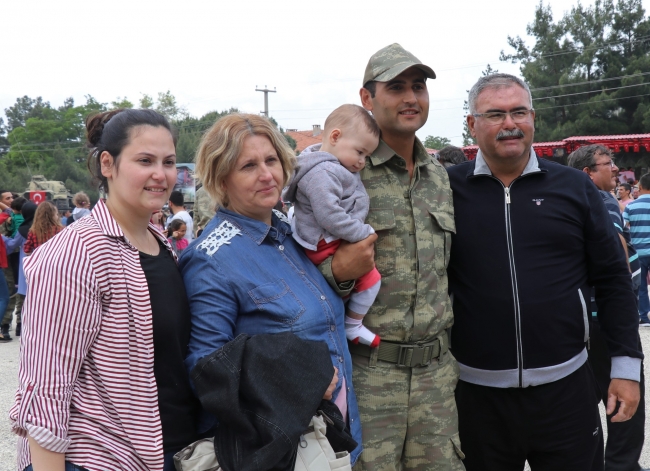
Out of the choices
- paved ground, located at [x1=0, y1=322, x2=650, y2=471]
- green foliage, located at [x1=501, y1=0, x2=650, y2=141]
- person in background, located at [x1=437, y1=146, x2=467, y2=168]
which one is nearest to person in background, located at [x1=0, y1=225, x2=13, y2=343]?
paved ground, located at [x1=0, y1=322, x2=650, y2=471]

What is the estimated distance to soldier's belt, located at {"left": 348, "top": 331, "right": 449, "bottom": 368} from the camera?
9.04 ft

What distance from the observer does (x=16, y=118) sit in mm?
95375

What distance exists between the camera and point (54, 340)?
1836mm

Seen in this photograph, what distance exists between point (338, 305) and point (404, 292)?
1.42 ft

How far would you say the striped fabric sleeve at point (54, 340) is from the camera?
71.6 inches

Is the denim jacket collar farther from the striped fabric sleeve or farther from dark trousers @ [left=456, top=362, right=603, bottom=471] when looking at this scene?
dark trousers @ [left=456, top=362, right=603, bottom=471]

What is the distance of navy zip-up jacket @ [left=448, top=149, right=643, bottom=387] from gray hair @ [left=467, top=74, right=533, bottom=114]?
0.31 metres

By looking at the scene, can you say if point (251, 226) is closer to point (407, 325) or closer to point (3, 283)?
point (407, 325)

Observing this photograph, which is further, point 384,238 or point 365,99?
point 365,99

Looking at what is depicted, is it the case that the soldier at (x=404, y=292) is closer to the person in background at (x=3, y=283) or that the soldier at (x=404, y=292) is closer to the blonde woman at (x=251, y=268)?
the blonde woman at (x=251, y=268)

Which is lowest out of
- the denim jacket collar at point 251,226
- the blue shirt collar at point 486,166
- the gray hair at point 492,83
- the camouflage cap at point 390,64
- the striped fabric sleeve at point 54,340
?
the striped fabric sleeve at point 54,340

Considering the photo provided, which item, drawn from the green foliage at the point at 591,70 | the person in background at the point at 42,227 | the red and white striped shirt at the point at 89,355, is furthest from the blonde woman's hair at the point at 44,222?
the green foliage at the point at 591,70

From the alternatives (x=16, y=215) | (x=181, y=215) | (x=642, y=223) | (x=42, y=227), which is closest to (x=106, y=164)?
(x=42, y=227)

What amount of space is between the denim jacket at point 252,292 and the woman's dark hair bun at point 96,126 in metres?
0.52
